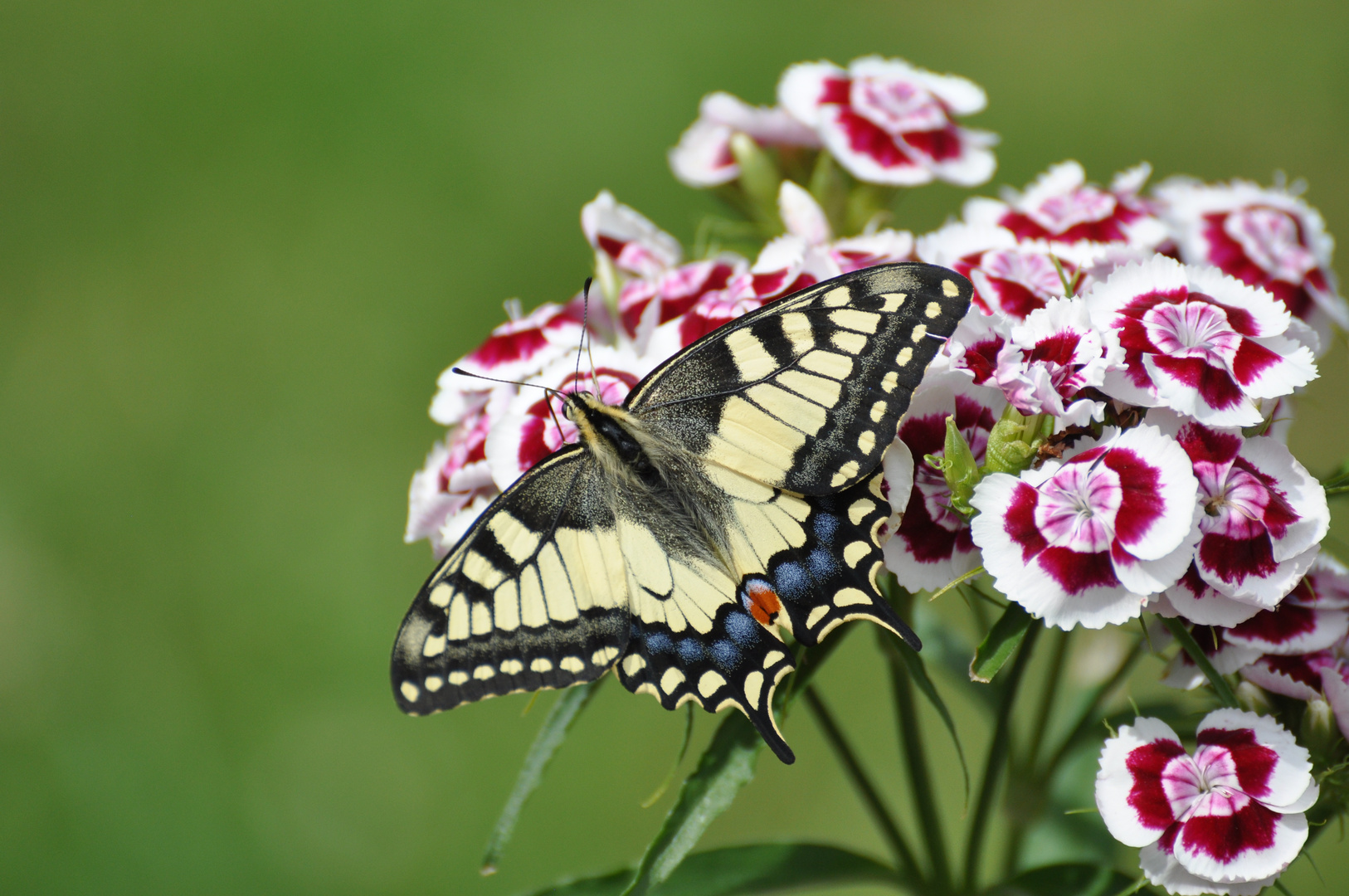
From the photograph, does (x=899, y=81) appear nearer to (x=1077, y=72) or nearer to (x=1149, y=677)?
(x=1149, y=677)

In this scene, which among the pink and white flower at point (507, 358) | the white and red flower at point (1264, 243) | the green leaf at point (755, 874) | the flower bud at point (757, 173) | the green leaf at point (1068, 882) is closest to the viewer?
the green leaf at point (1068, 882)

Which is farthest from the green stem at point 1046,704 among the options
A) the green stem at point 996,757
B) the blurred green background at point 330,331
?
the blurred green background at point 330,331

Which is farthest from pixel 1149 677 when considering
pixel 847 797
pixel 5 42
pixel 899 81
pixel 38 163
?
pixel 5 42

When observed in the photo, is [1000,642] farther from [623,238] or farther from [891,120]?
[891,120]

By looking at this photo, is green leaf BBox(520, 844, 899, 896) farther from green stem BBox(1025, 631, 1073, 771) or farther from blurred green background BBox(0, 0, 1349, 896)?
blurred green background BBox(0, 0, 1349, 896)

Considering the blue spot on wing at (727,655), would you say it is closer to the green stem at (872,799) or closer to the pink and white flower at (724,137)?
the green stem at (872,799)

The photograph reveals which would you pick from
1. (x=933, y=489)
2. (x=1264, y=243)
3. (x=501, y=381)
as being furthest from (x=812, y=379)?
(x=1264, y=243)

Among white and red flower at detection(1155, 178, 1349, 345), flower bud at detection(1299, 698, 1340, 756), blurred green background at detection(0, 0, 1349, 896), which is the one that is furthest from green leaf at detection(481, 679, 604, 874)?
blurred green background at detection(0, 0, 1349, 896)
